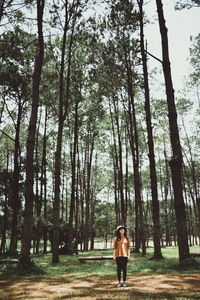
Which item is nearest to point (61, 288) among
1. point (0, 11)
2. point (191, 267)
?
point (191, 267)

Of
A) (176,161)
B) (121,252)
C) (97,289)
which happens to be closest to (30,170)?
(121,252)

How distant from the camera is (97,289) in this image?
5965mm

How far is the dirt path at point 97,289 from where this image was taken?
202 inches

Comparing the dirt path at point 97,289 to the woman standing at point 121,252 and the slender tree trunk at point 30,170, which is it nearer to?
the woman standing at point 121,252

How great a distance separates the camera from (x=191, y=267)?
8.38 meters

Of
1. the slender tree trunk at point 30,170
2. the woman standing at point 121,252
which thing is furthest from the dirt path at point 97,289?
the slender tree trunk at point 30,170

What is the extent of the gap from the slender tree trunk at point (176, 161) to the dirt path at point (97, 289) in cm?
209

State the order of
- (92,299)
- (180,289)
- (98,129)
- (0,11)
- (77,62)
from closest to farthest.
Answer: (92,299), (180,289), (0,11), (77,62), (98,129)

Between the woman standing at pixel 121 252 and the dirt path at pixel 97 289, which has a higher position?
the woman standing at pixel 121 252

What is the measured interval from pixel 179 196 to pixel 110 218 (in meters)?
40.2

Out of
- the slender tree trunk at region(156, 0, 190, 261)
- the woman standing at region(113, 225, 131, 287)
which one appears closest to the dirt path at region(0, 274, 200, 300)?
the woman standing at region(113, 225, 131, 287)

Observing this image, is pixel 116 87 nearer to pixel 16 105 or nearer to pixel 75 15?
pixel 75 15

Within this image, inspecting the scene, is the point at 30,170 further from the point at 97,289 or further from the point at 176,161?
the point at 176,161

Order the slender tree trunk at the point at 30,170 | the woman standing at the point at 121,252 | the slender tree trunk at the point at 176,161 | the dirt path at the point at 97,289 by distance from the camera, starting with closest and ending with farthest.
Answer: the dirt path at the point at 97,289 < the woman standing at the point at 121,252 < the slender tree trunk at the point at 176,161 < the slender tree trunk at the point at 30,170
